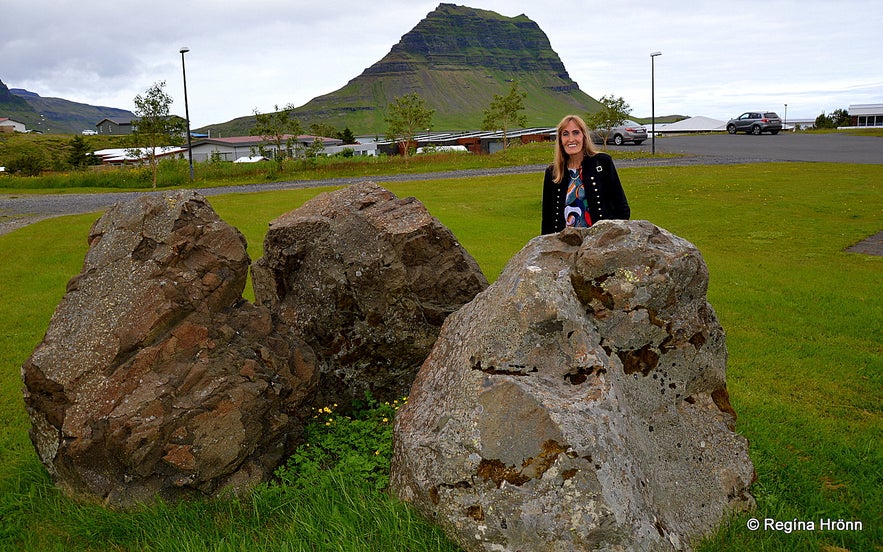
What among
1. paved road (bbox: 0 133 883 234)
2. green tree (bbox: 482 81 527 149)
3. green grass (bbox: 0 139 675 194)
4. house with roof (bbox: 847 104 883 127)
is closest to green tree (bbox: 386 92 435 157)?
green grass (bbox: 0 139 675 194)

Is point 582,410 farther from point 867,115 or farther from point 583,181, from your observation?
point 867,115

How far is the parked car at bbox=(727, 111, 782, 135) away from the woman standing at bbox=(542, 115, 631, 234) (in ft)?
227

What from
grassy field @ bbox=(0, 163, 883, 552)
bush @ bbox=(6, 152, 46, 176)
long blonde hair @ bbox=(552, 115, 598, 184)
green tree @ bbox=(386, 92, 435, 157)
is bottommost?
grassy field @ bbox=(0, 163, 883, 552)

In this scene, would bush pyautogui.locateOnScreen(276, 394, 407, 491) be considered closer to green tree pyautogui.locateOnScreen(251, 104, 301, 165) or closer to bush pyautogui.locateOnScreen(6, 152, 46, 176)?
green tree pyautogui.locateOnScreen(251, 104, 301, 165)

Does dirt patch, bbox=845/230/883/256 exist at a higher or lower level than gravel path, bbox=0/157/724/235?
lower

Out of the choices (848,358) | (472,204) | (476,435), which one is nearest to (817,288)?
(848,358)

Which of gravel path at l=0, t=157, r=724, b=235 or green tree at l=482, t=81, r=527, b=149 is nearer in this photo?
gravel path at l=0, t=157, r=724, b=235

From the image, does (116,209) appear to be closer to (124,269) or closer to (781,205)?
(124,269)

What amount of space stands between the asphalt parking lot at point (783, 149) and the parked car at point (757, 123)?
2.89m

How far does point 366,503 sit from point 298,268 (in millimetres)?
2834

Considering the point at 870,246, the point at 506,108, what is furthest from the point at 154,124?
the point at 870,246

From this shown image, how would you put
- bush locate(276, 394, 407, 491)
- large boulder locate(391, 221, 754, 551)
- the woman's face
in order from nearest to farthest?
1. large boulder locate(391, 221, 754, 551)
2. bush locate(276, 394, 407, 491)
3. the woman's face

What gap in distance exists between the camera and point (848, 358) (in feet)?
30.5

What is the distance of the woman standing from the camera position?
267 inches
